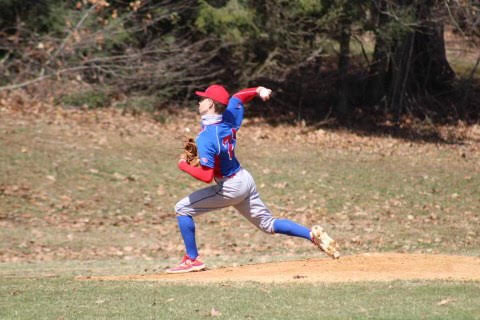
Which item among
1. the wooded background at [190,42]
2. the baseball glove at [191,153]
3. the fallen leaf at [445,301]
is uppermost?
the baseball glove at [191,153]

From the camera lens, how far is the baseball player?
9.12m

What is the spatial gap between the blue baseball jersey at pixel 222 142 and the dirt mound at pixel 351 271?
1099mm

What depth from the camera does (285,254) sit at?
1377 cm

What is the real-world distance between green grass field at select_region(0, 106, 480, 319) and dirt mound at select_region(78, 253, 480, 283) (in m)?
0.45

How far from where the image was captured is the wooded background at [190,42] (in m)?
23.2

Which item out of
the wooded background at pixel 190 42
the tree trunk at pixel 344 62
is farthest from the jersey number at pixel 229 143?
the tree trunk at pixel 344 62

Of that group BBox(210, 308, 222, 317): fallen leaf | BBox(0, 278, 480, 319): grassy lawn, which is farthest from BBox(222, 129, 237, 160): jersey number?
BBox(210, 308, 222, 317): fallen leaf

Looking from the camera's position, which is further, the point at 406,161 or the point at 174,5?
the point at 174,5

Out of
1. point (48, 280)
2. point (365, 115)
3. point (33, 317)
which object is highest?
point (33, 317)

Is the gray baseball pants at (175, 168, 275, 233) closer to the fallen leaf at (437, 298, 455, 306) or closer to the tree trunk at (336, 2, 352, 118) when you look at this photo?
the fallen leaf at (437, 298, 455, 306)

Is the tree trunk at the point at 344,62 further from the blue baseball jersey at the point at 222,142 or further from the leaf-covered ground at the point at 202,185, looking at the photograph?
the blue baseball jersey at the point at 222,142

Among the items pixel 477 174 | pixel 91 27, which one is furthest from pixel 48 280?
pixel 91 27

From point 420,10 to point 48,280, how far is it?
18163 millimetres

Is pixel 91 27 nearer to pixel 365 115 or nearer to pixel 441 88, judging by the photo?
pixel 365 115
